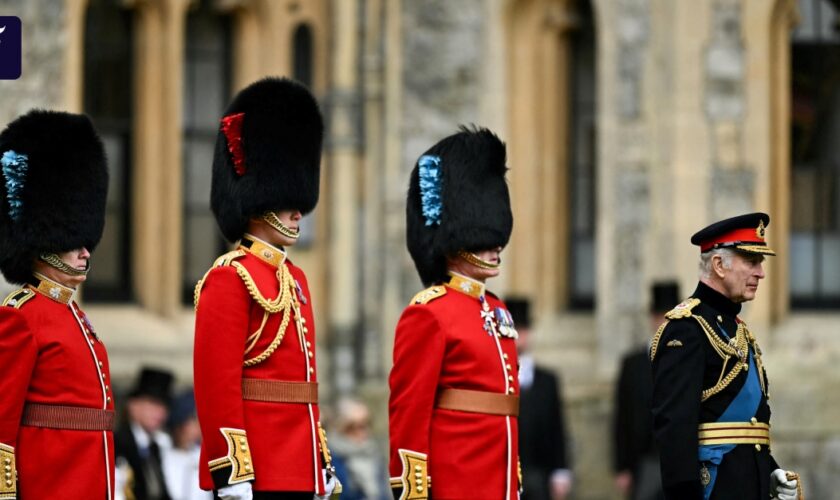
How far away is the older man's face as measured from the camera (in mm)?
7453

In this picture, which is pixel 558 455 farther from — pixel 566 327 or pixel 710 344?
pixel 710 344

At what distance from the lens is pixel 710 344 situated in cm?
735

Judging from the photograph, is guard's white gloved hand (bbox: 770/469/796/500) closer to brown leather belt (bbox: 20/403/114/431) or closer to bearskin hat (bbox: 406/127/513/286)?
bearskin hat (bbox: 406/127/513/286)

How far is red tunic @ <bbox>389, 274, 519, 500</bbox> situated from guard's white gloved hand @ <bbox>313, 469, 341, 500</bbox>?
0.67 feet

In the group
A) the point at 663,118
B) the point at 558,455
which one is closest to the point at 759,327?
the point at 663,118

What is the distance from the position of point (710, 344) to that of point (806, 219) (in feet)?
22.5

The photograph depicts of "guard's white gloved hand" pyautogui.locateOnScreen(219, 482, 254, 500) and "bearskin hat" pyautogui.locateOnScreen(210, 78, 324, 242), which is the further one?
"bearskin hat" pyautogui.locateOnScreen(210, 78, 324, 242)

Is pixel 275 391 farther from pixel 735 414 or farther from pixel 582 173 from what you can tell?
pixel 582 173

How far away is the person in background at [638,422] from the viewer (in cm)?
1176

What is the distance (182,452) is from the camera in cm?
1167

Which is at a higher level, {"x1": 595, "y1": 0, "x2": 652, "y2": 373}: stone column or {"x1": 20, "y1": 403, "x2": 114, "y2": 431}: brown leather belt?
{"x1": 595, "y1": 0, "x2": 652, "y2": 373}: stone column

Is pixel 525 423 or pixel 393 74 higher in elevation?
pixel 393 74

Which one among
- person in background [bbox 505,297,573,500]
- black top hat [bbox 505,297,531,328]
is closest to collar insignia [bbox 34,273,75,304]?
person in background [bbox 505,297,573,500]

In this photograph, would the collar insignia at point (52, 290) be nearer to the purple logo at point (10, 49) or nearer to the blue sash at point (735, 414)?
the blue sash at point (735, 414)
